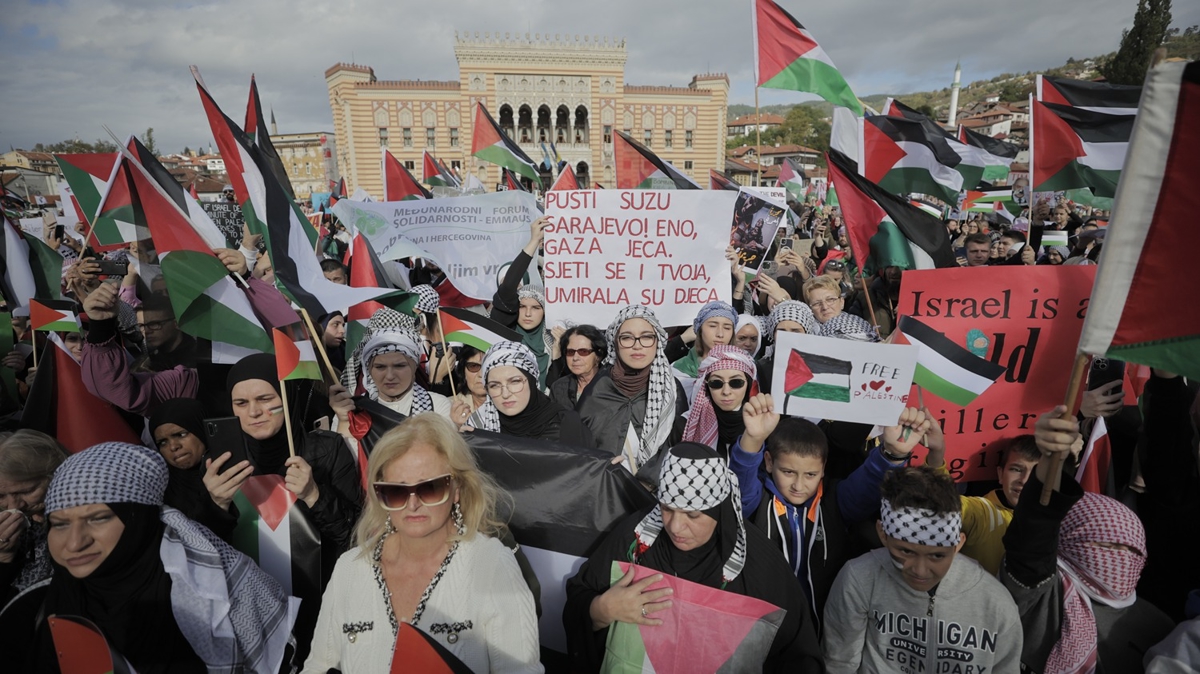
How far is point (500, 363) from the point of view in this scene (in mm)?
3055

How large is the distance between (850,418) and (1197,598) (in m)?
1.31

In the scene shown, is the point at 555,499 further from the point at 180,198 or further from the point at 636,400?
the point at 180,198

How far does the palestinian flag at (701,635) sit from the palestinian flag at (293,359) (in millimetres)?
1792

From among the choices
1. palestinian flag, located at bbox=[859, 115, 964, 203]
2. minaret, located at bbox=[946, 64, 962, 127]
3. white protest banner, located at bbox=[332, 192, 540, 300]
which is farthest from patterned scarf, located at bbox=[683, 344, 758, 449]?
minaret, located at bbox=[946, 64, 962, 127]

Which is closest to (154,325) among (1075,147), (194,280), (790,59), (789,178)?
(194,280)

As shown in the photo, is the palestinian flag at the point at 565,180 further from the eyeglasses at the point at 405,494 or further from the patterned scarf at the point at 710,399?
the eyeglasses at the point at 405,494

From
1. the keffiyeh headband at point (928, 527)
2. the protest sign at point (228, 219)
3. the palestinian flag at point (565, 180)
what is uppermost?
the palestinian flag at point (565, 180)

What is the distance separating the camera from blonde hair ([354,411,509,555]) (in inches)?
80.3

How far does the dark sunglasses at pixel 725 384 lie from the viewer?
9.86ft

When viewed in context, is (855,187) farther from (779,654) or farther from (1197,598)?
(779,654)

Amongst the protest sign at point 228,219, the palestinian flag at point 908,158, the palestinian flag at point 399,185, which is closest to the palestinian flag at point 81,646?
the palestinian flag at point 908,158

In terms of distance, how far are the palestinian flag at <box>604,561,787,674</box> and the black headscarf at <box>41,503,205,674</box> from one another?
1.51 meters

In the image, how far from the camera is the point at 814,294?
488 centimetres

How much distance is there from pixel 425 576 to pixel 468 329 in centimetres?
227
